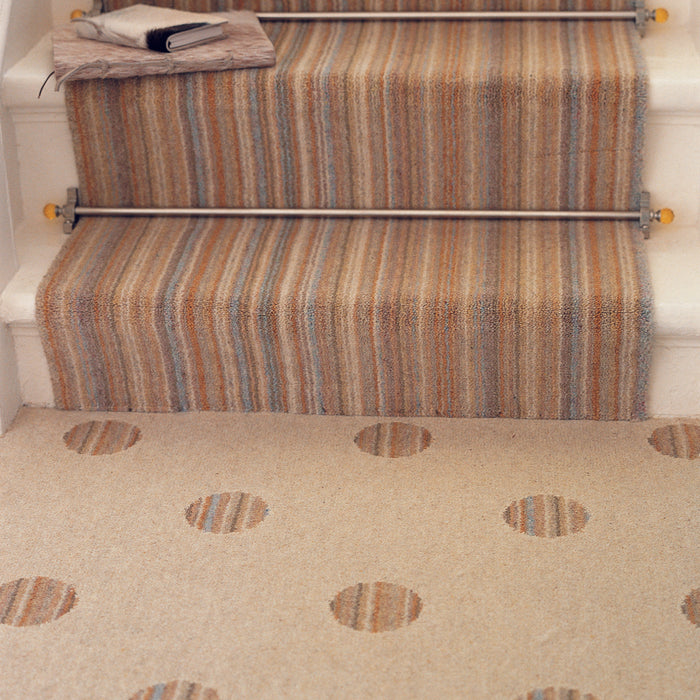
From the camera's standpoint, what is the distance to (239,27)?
166cm

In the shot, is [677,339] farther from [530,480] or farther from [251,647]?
[251,647]

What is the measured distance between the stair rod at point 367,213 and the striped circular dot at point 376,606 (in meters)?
0.66

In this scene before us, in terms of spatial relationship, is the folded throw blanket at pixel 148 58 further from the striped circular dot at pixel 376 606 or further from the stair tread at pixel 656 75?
the striped circular dot at pixel 376 606

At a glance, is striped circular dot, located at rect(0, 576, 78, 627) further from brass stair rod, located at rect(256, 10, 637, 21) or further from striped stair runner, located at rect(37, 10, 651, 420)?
brass stair rod, located at rect(256, 10, 637, 21)

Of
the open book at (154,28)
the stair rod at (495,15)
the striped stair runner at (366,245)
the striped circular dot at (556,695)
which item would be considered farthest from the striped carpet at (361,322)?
the striped circular dot at (556,695)

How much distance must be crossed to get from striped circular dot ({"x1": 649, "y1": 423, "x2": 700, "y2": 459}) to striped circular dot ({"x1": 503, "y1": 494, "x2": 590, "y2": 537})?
0.64 ft

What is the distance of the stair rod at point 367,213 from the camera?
60.8 inches

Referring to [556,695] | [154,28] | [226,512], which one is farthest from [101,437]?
[556,695]

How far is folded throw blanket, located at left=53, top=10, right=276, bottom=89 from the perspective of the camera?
152cm

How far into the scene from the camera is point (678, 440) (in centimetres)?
144

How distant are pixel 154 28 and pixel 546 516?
0.97 meters

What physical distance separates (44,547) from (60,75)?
0.74 meters

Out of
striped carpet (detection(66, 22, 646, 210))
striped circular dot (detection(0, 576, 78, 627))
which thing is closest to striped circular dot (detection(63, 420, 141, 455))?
striped circular dot (detection(0, 576, 78, 627))

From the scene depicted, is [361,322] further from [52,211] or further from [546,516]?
[52,211]
